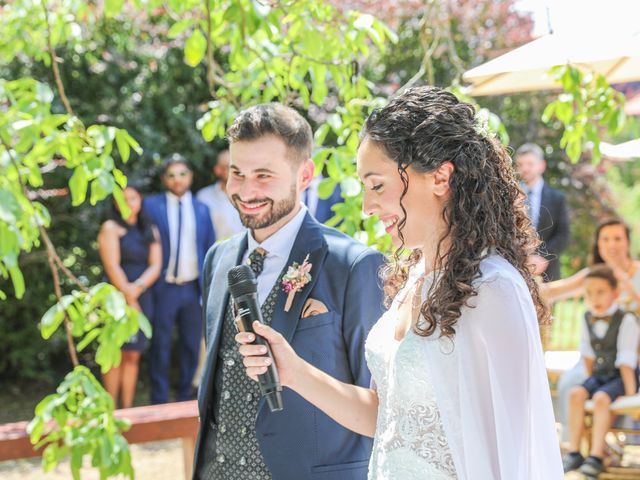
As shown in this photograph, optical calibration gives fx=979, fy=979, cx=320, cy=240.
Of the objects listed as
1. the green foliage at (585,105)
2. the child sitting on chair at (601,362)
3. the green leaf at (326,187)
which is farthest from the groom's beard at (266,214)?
the child sitting on chair at (601,362)

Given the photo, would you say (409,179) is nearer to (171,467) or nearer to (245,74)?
(245,74)

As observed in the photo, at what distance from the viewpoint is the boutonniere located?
9.77 feet

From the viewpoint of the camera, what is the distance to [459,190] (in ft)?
6.86

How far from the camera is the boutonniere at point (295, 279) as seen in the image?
2.98 metres

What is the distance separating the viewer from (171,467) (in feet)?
22.8

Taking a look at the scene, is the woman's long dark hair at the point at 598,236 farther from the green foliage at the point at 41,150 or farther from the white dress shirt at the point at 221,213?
the green foliage at the point at 41,150

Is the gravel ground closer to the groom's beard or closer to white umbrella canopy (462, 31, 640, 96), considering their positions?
white umbrella canopy (462, 31, 640, 96)

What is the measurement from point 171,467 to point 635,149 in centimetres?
384

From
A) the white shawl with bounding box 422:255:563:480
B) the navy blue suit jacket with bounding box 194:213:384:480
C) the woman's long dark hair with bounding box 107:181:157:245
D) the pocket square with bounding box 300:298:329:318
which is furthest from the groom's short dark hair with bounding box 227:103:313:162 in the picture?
the woman's long dark hair with bounding box 107:181:157:245

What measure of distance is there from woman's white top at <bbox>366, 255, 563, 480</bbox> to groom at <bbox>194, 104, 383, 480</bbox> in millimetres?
798

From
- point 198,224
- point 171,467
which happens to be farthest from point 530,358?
point 198,224

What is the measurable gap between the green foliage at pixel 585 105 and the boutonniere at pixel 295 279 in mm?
1727

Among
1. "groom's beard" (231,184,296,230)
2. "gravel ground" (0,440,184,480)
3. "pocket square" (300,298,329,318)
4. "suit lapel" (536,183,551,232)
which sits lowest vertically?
"gravel ground" (0,440,184,480)

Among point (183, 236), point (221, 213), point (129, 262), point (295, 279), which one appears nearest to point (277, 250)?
point (295, 279)
